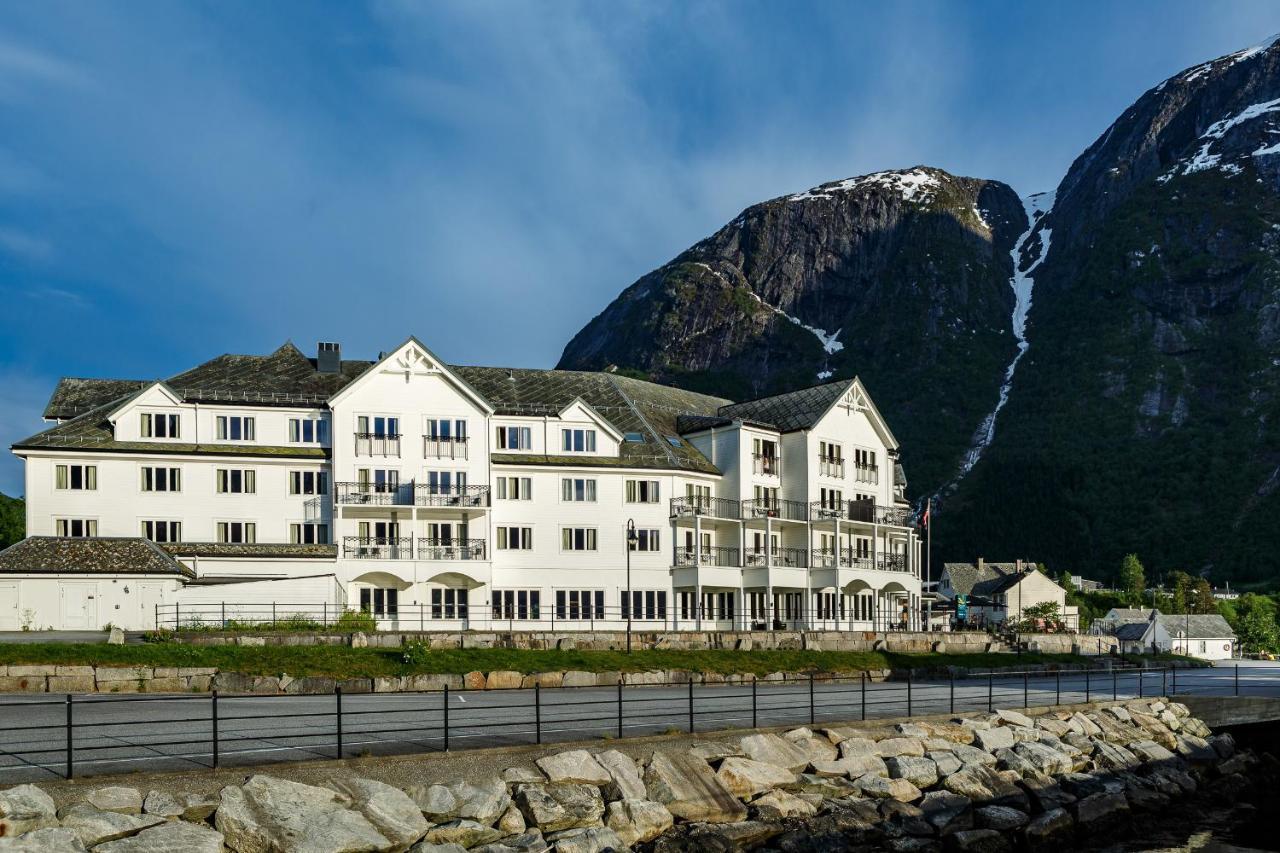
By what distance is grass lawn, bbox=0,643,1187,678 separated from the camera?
38.5 metres

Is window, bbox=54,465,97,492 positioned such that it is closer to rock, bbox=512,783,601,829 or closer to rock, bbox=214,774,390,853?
rock, bbox=512,783,601,829

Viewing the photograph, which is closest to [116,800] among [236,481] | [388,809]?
[388,809]

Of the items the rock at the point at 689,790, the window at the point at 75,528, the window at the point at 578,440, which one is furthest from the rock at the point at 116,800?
the window at the point at 578,440

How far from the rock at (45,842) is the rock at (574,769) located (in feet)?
26.6

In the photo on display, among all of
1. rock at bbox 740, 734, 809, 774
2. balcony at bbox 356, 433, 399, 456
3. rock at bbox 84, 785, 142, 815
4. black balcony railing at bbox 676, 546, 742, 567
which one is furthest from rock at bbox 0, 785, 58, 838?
black balcony railing at bbox 676, 546, 742, 567

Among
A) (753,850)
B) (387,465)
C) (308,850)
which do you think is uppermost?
(387,465)

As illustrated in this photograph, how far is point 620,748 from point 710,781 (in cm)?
185

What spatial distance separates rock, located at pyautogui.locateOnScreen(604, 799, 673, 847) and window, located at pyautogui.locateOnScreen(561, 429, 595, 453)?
1729 inches

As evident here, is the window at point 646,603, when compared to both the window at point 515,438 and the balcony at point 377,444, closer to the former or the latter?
the window at point 515,438

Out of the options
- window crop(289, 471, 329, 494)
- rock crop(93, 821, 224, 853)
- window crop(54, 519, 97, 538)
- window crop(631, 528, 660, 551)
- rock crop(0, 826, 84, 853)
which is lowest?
rock crop(93, 821, 224, 853)

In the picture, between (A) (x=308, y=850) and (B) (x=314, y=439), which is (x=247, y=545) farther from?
(A) (x=308, y=850)

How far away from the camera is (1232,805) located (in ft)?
114

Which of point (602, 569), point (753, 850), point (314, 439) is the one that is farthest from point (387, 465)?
point (753, 850)

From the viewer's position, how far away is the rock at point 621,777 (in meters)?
22.8
